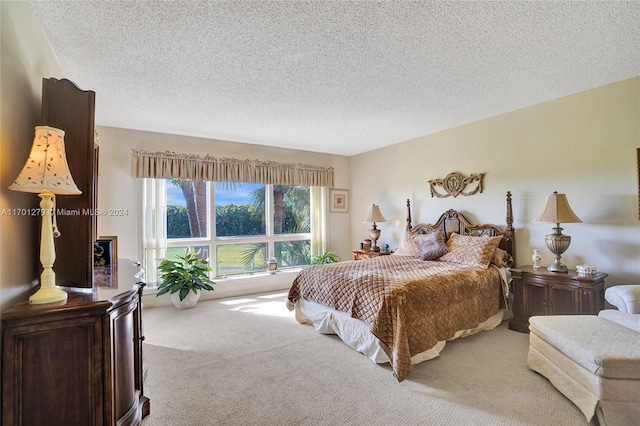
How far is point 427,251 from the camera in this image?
13.1 feet

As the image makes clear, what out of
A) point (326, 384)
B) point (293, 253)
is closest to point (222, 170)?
point (293, 253)

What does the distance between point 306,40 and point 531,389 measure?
297 centimetres

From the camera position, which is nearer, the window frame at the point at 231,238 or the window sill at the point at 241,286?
the window sill at the point at 241,286

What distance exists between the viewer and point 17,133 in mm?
1525

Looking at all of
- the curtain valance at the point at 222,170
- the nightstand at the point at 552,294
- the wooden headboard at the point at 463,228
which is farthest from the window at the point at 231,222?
the nightstand at the point at 552,294

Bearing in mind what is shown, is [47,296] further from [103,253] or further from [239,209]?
[239,209]

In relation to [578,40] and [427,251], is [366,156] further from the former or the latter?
[578,40]

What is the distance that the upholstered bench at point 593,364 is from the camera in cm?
176

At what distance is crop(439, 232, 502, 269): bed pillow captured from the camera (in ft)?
11.4

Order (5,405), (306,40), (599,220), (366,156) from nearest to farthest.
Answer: (5,405)
(306,40)
(599,220)
(366,156)

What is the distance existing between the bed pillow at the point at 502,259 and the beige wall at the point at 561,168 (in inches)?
8.3

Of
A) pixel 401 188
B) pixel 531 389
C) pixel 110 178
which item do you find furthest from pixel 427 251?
pixel 110 178

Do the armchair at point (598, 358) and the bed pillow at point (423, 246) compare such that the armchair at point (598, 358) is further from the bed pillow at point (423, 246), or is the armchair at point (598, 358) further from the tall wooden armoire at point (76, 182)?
the tall wooden armoire at point (76, 182)

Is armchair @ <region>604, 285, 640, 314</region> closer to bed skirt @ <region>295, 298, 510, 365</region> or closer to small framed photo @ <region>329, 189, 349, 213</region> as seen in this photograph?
bed skirt @ <region>295, 298, 510, 365</region>
